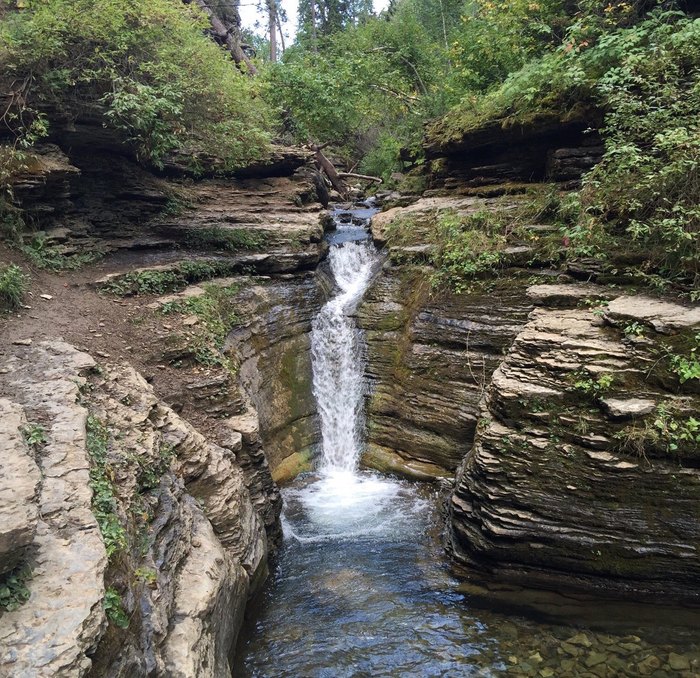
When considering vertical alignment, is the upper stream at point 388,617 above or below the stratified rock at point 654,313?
below

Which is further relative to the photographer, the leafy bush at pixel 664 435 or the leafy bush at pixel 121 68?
the leafy bush at pixel 121 68

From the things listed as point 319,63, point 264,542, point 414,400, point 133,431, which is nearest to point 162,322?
point 133,431

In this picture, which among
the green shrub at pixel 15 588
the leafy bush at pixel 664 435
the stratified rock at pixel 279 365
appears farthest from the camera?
the stratified rock at pixel 279 365

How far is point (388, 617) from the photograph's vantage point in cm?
628

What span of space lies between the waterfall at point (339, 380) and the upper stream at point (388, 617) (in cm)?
81

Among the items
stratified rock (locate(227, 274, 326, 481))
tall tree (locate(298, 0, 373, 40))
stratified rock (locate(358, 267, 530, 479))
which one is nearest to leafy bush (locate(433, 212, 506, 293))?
stratified rock (locate(358, 267, 530, 479))

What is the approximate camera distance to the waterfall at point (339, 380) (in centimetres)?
1074

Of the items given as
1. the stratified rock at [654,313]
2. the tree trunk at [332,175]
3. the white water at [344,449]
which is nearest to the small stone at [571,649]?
the white water at [344,449]

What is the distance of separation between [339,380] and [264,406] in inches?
78.6

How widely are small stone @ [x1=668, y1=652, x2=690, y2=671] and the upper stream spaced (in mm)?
11

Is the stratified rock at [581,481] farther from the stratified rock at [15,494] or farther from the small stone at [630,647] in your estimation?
the stratified rock at [15,494]

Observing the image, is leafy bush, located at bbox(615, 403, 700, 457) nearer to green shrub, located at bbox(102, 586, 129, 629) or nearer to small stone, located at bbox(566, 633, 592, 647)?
small stone, located at bbox(566, 633, 592, 647)

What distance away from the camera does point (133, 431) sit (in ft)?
18.9

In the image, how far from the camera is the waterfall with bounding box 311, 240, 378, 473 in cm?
1074
